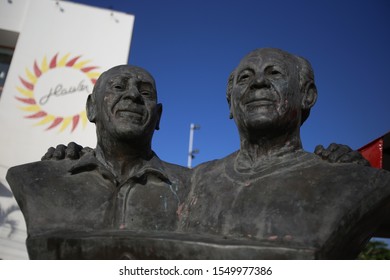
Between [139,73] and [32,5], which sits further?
[32,5]

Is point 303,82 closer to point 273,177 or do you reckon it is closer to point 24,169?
point 273,177

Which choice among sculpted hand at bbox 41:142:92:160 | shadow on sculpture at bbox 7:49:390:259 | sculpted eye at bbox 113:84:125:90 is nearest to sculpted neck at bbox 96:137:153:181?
shadow on sculpture at bbox 7:49:390:259

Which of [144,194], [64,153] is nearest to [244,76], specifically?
[144,194]

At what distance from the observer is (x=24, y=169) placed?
2932 millimetres

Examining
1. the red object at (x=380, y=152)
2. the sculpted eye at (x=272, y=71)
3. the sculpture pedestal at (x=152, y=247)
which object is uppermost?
the red object at (x=380, y=152)

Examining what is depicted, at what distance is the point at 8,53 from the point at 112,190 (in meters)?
12.2

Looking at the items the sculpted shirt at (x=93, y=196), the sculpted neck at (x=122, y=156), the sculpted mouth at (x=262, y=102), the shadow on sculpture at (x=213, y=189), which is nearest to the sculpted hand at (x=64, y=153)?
the shadow on sculpture at (x=213, y=189)

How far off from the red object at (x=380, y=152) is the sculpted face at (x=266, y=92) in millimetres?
2771

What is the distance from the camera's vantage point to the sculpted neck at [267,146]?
250cm

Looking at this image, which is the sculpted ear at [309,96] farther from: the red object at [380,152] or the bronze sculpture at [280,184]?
the red object at [380,152]

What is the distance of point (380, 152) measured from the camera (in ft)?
15.8

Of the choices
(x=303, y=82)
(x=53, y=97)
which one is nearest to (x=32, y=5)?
(x=53, y=97)

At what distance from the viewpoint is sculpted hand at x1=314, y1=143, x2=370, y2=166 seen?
93.4 inches

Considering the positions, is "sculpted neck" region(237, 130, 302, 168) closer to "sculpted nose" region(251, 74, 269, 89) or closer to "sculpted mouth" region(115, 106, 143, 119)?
"sculpted nose" region(251, 74, 269, 89)
